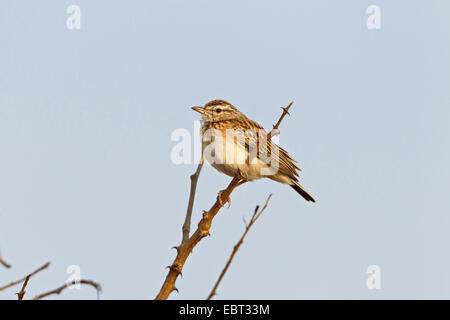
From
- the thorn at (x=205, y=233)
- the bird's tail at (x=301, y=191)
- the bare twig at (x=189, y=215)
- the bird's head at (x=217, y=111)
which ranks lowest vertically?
the bird's tail at (x=301, y=191)

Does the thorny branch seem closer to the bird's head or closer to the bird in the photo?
the bird

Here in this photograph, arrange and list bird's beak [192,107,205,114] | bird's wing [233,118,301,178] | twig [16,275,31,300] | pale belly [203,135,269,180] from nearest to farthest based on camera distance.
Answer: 1. twig [16,275,31,300]
2. pale belly [203,135,269,180]
3. bird's wing [233,118,301,178]
4. bird's beak [192,107,205,114]

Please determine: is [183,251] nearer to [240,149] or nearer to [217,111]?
[240,149]

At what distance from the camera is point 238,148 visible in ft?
25.0

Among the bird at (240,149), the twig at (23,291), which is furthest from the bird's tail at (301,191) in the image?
the twig at (23,291)

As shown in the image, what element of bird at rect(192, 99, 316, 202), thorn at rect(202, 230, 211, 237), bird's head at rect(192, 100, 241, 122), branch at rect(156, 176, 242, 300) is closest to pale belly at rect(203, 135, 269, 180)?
bird at rect(192, 99, 316, 202)

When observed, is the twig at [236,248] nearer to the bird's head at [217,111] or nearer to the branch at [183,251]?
the branch at [183,251]

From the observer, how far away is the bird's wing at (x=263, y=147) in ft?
25.3

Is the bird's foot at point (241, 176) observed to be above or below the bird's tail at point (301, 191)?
above

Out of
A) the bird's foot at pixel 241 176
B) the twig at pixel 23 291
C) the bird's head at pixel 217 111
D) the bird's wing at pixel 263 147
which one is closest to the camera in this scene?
the twig at pixel 23 291

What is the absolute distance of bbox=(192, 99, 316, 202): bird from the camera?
7457 mm

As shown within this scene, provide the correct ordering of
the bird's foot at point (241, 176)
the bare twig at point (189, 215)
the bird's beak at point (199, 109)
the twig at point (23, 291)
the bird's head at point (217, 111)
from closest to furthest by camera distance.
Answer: the twig at point (23, 291) < the bare twig at point (189, 215) < the bird's foot at point (241, 176) < the bird's head at point (217, 111) < the bird's beak at point (199, 109)
